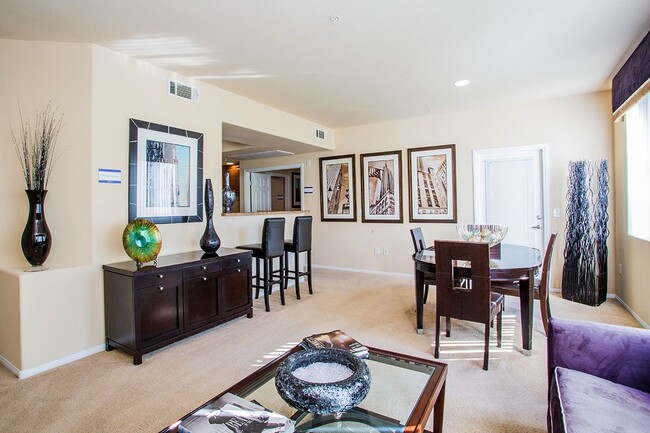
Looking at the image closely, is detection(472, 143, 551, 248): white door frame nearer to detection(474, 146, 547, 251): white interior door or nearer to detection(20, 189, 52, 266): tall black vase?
detection(474, 146, 547, 251): white interior door

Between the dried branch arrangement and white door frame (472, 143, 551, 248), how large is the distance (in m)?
5.06

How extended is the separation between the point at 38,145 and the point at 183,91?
55.7 inches

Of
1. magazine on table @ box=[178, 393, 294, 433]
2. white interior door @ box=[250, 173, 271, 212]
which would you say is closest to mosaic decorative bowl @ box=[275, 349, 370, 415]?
magazine on table @ box=[178, 393, 294, 433]

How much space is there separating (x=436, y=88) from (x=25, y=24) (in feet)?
13.0

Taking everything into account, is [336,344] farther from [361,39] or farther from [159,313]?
[361,39]

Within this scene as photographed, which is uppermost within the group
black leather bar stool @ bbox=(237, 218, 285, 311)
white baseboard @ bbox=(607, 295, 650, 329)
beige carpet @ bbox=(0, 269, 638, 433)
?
black leather bar stool @ bbox=(237, 218, 285, 311)

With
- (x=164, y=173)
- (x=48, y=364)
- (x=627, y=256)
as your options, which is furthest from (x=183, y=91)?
(x=627, y=256)

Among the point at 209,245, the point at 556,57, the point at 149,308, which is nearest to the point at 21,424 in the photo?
the point at 149,308

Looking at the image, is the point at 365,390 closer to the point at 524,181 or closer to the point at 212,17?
the point at 212,17

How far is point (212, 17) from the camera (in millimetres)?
2547

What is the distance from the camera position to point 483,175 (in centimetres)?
511

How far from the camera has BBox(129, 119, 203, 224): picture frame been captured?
319cm

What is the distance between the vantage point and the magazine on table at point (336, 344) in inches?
70.1

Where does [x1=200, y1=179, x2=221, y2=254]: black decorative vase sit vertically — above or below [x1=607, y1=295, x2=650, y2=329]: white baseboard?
above
